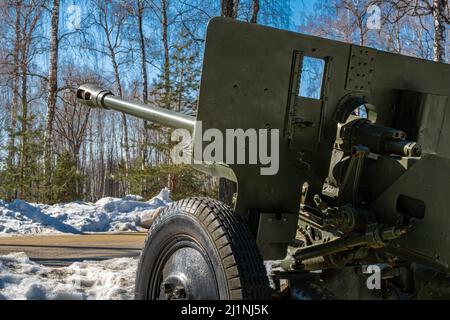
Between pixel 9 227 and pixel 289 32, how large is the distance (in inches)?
312

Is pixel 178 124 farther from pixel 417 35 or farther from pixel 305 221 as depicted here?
pixel 417 35

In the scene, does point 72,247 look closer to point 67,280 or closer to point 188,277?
point 67,280

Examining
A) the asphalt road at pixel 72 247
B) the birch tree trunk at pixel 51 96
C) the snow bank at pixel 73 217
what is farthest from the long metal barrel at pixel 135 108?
the birch tree trunk at pixel 51 96

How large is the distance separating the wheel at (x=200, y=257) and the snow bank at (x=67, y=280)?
57.8 inches

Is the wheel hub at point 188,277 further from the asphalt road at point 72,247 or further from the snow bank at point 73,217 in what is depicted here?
the snow bank at point 73,217

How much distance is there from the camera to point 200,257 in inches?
101

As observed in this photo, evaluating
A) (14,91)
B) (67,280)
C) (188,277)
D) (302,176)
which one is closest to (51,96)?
(14,91)

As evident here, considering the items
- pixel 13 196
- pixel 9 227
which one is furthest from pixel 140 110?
pixel 13 196

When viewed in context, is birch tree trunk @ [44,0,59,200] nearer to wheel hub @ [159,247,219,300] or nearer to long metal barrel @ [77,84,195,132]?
long metal barrel @ [77,84,195,132]

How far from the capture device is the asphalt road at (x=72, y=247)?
256 inches

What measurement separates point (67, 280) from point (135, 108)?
1.64 metres

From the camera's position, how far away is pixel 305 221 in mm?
2982

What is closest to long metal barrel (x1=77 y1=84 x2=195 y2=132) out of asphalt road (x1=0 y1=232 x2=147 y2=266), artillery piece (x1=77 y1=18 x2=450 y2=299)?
artillery piece (x1=77 y1=18 x2=450 y2=299)
